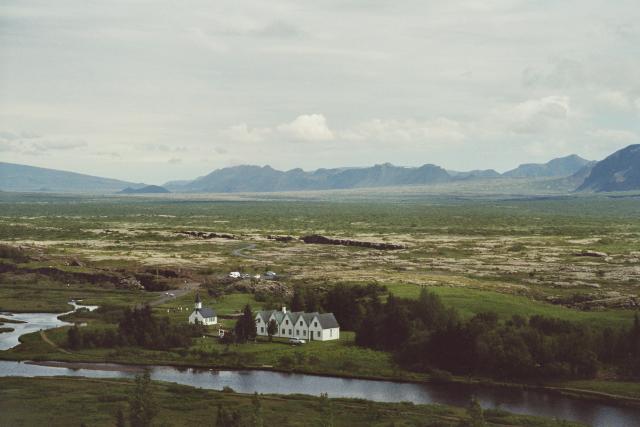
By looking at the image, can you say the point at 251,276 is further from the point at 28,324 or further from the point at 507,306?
the point at 507,306

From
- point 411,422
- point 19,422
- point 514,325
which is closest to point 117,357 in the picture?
point 19,422

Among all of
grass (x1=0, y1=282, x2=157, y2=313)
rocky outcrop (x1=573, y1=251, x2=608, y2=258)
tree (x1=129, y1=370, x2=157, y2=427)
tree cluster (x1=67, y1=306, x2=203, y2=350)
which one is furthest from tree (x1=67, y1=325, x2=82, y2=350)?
rocky outcrop (x1=573, y1=251, x2=608, y2=258)

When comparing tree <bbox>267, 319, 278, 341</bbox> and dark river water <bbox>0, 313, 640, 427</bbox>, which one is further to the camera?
tree <bbox>267, 319, 278, 341</bbox>

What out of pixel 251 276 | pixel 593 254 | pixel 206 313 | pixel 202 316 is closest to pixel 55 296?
pixel 251 276

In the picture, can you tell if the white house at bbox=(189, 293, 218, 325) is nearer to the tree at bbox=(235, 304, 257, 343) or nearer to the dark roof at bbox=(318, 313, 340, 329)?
the tree at bbox=(235, 304, 257, 343)

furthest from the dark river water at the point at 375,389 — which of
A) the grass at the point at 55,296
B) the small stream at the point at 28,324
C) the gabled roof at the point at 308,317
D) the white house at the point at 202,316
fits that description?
the grass at the point at 55,296

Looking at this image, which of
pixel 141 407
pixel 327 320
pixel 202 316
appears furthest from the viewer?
pixel 202 316

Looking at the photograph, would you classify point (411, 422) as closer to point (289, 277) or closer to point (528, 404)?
point (528, 404)
